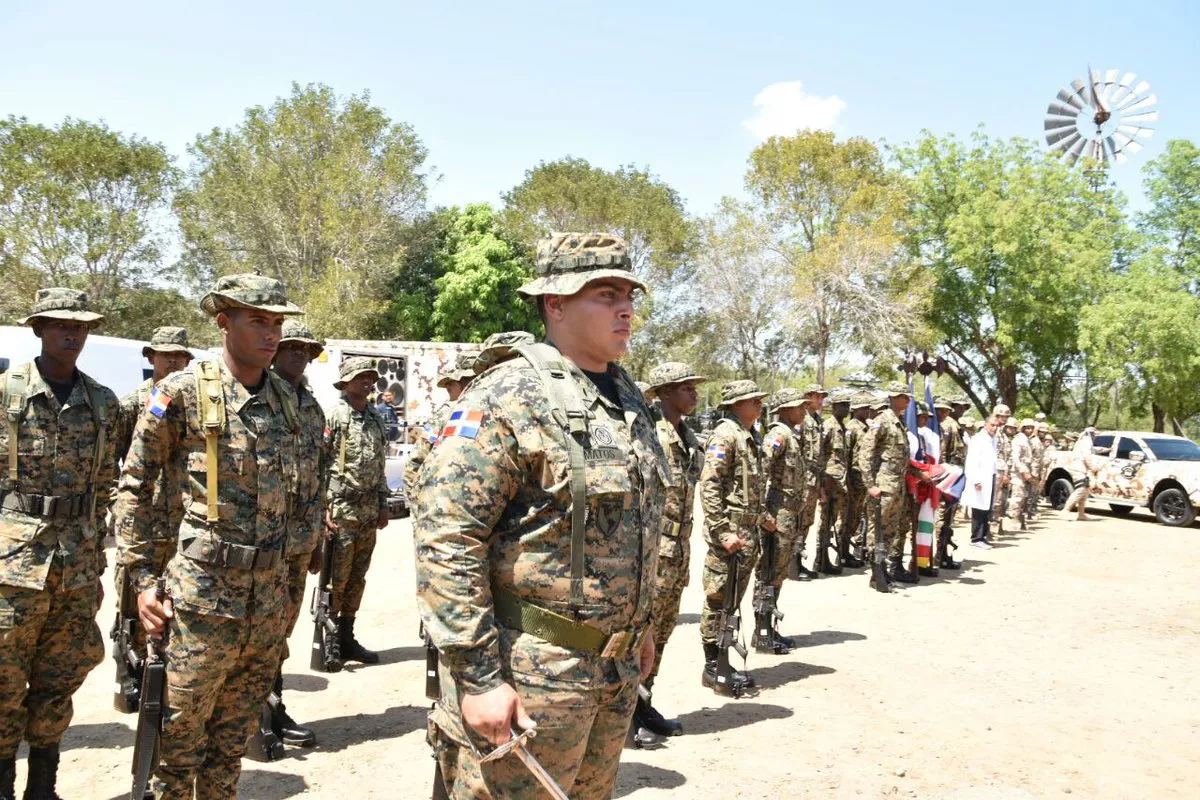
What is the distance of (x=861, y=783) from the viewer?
5.06m

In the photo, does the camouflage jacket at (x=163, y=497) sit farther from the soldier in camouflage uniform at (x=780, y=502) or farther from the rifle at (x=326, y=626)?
the soldier in camouflage uniform at (x=780, y=502)

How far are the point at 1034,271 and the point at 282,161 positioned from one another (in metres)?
30.8

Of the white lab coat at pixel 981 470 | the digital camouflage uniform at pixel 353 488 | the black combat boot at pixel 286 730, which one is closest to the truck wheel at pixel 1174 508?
the white lab coat at pixel 981 470

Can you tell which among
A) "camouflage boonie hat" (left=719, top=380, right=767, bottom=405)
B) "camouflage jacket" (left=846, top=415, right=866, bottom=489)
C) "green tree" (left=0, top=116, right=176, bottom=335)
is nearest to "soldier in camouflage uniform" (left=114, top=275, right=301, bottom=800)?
"camouflage boonie hat" (left=719, top=380, right=767, bottom=405)

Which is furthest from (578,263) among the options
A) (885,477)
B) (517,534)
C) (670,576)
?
(885,477)

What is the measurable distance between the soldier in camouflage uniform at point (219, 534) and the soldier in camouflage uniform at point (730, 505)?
3.37 m

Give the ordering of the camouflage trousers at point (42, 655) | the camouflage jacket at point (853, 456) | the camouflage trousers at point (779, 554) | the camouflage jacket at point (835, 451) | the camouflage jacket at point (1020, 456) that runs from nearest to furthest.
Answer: the camouflage trousers at point (42, 655)
the camouflage trousers at point (779, 554)
the camouflage jacket at point (835, 451)
the camouflage jacket at point (853, 456)
the camouflage jacket at point (1020, 456)

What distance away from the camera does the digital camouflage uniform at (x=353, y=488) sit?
681 cm

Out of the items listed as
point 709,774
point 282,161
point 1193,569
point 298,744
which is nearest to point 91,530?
point 298,744

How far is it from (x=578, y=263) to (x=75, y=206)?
34222 mm

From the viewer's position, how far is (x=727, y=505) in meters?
6.48

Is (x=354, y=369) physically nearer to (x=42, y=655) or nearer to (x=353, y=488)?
(x=353, y=488)

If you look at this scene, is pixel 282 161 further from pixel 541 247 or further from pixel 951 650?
pixel 541 247

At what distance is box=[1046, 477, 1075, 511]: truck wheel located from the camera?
20359 millimetres
